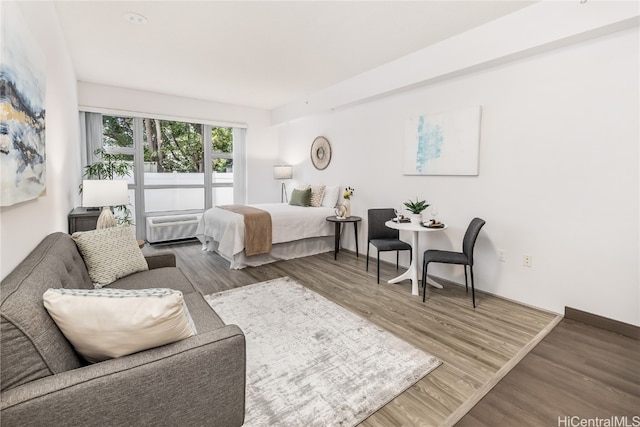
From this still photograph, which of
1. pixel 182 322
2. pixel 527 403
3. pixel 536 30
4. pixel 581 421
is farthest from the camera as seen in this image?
pixel 536 30

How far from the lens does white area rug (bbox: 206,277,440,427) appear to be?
5.44 feet

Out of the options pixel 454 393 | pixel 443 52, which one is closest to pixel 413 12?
pixel 443 52

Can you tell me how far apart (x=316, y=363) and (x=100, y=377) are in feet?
4.42

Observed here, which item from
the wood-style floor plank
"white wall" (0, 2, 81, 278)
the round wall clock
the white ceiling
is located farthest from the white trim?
the wood-style floor plank

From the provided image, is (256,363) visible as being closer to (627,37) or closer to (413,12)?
(413,12)

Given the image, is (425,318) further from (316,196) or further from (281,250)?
(316,196)

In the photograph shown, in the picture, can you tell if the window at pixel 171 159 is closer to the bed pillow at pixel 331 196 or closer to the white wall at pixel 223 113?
the white wall at pixel 223 113

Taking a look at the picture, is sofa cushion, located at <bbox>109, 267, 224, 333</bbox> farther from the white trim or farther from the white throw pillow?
the white trim

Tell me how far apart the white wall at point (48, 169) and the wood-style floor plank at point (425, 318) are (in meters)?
1.56

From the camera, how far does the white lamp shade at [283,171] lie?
6242mm

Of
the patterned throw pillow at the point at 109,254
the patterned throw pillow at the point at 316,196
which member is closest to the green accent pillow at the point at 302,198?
the patterned throw pillow at the point at 316,196

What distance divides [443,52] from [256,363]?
3.38 metres

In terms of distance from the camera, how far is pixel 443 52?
3275 mm

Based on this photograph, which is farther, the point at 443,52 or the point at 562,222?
the point at 443,52
